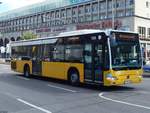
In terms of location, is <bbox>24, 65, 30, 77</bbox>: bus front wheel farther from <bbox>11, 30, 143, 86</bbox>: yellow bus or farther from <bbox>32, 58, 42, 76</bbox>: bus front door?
<bbox>11, 30, 143, 86</bbox>: yellow bus

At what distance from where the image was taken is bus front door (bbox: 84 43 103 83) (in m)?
16.3

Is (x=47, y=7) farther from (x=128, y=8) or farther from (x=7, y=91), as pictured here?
(x=7, y=91)

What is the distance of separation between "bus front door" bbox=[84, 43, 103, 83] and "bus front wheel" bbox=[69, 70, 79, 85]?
3.15 ft

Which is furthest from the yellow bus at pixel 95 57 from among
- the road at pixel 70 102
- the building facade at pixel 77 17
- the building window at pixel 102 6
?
the building window at pixel 102 6

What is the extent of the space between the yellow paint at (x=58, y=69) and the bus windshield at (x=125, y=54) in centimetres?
222

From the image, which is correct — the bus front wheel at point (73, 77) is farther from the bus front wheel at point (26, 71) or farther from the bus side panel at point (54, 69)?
the bus front wheel at point (26, 71)

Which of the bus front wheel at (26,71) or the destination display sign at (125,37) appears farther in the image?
the bus front wheel at (26,71)

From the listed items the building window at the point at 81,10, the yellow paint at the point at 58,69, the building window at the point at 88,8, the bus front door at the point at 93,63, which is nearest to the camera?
the bus front door at the point at 93,63

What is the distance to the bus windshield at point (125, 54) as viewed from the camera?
15.9 m

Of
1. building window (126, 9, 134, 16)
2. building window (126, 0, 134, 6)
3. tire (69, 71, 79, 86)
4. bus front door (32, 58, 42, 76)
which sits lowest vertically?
tire (69, 71, 79, 86)

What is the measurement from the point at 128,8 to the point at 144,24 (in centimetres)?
550

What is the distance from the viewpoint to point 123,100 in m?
13.0

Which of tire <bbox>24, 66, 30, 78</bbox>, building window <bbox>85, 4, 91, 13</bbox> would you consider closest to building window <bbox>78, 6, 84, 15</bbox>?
building window <bbox>85, 4, 91, 13</bbox>

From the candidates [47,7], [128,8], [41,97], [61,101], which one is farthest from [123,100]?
[47,7]
